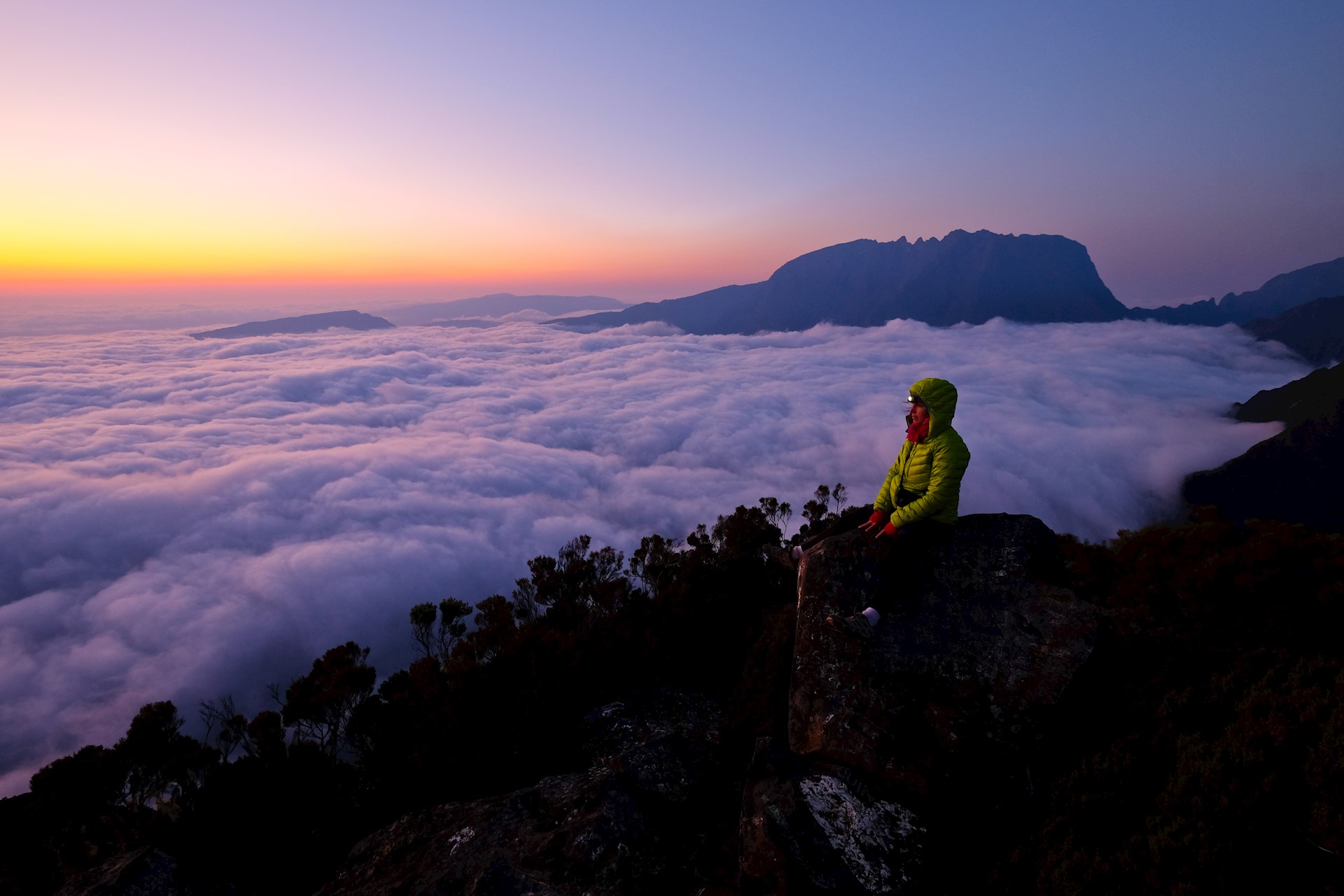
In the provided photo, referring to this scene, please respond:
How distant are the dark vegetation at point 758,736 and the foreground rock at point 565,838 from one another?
0.71m

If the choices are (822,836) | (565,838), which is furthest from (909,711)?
(565,838)

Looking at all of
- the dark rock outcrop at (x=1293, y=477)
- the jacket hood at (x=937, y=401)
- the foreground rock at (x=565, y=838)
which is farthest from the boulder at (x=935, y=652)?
the dark rock outcrop at (x=1293, y=477)

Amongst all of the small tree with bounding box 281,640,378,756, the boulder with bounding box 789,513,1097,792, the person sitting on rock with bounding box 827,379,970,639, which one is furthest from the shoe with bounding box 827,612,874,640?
the small tree with bounding box 281,640,378,756

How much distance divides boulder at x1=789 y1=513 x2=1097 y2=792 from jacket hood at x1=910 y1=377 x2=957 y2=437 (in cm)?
205

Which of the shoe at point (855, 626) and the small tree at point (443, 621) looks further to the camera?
the small tree at point (443, 621)

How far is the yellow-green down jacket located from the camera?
738 cm

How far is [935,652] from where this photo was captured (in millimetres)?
7215

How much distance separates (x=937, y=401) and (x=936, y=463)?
901mm

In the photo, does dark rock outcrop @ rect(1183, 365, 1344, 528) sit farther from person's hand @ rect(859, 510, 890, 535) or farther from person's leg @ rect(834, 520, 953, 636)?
person's hand @ rect(859, 510, 890, 535)

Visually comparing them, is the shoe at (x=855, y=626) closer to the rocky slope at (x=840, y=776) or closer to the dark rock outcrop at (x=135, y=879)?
the rocky slope at (x=840, y=776)

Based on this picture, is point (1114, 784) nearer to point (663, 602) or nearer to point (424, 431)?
point (663, 602)

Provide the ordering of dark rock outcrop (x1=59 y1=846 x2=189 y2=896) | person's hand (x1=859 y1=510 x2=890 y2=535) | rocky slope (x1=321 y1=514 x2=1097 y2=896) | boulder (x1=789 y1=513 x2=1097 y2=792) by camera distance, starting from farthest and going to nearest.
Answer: dark rock outcrop (x1=59 y1=846 x2=189 y2=896)
person's hand (x1=859 y1=510 x2=890 y2=535)
boulder (x1=789 y1=513 x2=1097 y2=792)
rocky slope (x1=321 y1=514 x2=1097 y2=896)

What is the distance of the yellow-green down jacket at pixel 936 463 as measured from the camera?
24.2 feet

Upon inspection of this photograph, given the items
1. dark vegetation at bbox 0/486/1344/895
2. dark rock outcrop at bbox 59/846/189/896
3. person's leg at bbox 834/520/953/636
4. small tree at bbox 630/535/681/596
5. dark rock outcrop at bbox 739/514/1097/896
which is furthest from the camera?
small tree at bbox 630/535/681/596
